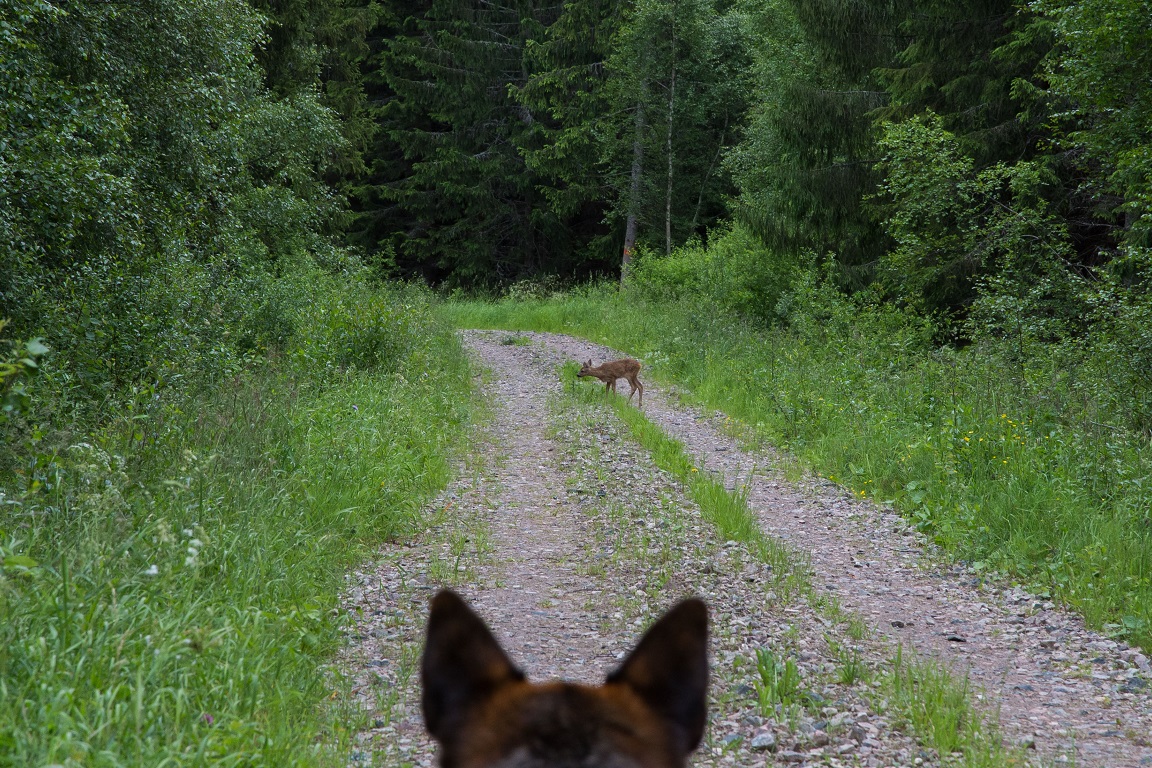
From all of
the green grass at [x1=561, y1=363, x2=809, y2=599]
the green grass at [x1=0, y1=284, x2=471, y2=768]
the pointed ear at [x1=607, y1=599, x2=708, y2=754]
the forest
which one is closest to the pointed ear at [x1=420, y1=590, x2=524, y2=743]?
the pointed ear at [x1=607, y1=599, x2=708, y2=754]

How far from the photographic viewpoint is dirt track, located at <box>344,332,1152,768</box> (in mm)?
4910

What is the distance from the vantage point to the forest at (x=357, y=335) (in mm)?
4496

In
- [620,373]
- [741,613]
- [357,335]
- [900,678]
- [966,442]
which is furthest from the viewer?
[620,373]

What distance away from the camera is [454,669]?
4.09ft

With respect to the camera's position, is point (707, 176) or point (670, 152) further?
point (707, 176)

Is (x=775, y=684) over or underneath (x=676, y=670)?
underneath

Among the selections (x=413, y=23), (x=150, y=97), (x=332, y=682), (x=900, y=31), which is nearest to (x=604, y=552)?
(x=332, y=682)

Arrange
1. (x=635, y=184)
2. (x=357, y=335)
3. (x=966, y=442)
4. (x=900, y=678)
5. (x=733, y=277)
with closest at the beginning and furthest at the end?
(x=900, y=678)
(x=966, y=442)
(x=357, y=335)
(x=733, y=277)
(x=635, y=184)

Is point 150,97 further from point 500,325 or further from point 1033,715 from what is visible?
point 500,325

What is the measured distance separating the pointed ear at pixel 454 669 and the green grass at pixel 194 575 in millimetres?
2201

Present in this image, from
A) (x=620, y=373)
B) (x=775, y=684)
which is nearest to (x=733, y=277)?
(x=620, y=373)

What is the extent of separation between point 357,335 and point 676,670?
13.4 meters

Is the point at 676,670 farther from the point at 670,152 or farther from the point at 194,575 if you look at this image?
the point at 670,152

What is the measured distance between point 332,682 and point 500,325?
25.8m
